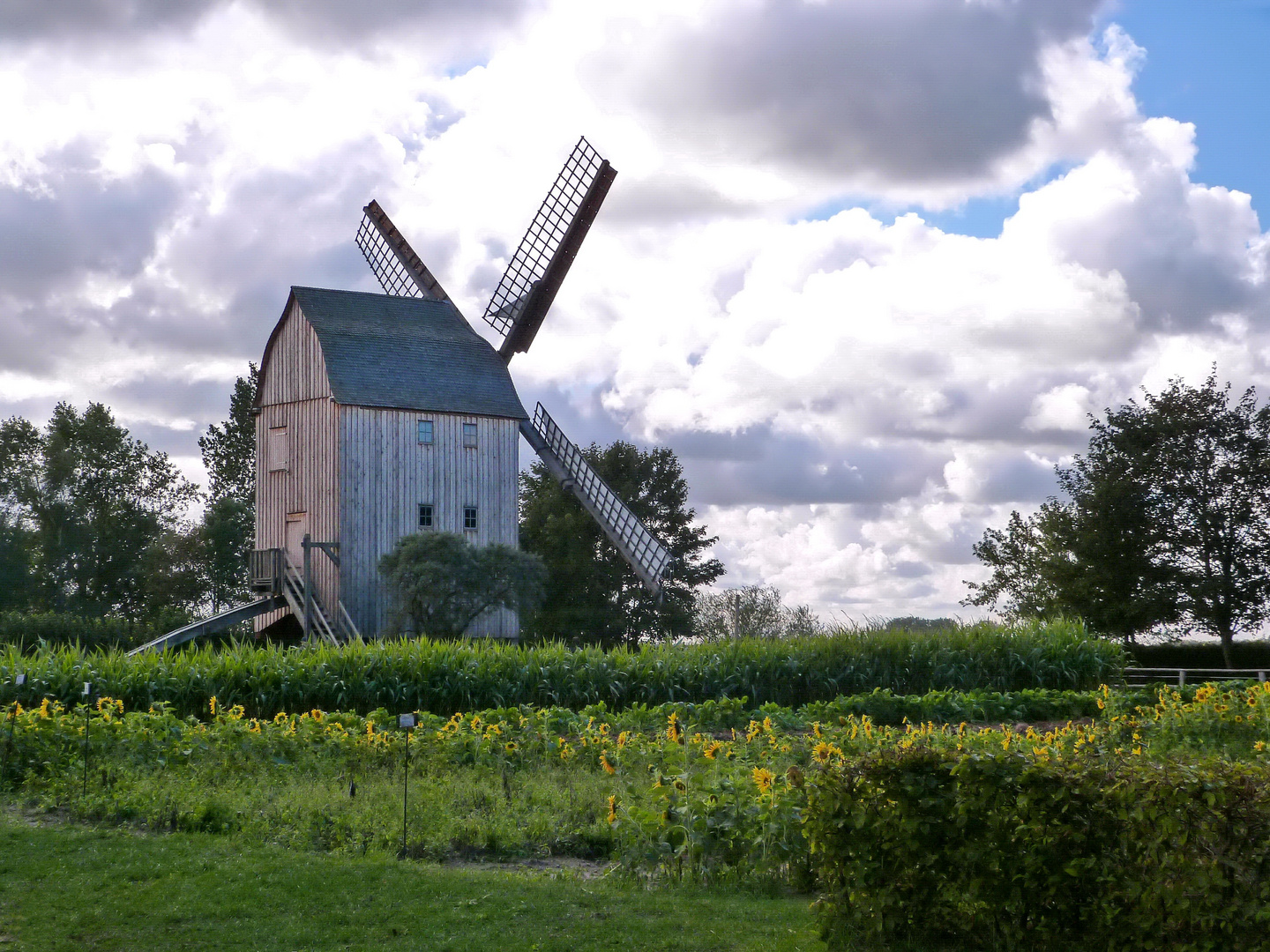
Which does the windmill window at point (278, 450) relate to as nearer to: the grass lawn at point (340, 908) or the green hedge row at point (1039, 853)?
the grass lawn at point (340, 908)

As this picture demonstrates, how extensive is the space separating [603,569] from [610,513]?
1112 centimetres

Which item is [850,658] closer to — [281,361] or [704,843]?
[704,843]

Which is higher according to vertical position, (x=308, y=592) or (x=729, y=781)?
(x=308, y=592)

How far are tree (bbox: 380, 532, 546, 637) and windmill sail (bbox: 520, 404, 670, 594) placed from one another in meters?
2.87

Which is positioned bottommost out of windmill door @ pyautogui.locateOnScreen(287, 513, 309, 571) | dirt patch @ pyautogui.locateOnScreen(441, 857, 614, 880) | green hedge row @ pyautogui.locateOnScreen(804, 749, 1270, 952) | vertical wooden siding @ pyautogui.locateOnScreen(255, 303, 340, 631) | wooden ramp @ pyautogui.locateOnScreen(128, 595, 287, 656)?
dirt patch @ pyautogui.locateOnScreen(441, 857, 614, 880)

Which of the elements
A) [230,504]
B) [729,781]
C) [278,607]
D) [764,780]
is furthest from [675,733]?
[230,504]

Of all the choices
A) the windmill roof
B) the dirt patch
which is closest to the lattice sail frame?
the windmill roof

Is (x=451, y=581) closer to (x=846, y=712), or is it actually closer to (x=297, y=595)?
(x=297, y=595)

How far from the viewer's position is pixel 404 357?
30.4m

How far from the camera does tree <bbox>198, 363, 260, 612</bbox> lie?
46.0 meters

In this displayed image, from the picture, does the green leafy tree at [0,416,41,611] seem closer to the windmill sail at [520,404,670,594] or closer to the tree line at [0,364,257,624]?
the tree line at [0,364,257,624]

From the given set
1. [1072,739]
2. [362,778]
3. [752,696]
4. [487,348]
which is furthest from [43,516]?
[1072,739]

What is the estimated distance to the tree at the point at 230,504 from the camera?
151ft

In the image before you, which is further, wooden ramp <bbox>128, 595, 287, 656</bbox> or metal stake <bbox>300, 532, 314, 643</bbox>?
metal stake <bbox>300, 532, 314, 643</bbox>
